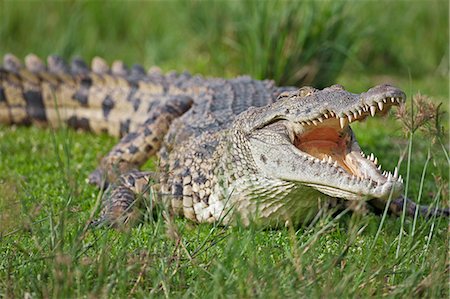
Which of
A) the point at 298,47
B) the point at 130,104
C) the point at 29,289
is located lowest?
the point at 29,289

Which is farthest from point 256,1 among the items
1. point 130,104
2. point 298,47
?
point 130,104

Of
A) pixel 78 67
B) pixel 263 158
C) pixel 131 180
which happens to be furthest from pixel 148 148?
pixel 263 158

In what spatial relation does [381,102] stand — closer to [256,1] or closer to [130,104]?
[130,104]

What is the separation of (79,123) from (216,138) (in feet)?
9.06

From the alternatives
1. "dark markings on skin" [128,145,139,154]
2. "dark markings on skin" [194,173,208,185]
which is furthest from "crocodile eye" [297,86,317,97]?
"dark markings on skin" [128,145,139,154]

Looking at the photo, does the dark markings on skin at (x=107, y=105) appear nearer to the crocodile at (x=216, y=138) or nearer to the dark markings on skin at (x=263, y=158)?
the crocodile at (x=216, y=138)

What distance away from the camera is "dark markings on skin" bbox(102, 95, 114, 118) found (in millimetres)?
7566

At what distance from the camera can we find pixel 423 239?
463 centimetres

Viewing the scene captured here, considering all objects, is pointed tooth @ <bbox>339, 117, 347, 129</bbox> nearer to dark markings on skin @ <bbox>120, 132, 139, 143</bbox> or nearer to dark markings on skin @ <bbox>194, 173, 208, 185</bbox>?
dark markings on skin @ <bbox>194, 173, 208, 185</bbox>

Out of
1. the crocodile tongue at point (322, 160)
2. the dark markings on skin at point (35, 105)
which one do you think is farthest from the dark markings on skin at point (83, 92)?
the crocodile tongue at point (322, 160)

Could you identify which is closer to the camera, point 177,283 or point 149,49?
point 177,283

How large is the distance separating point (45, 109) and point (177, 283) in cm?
435

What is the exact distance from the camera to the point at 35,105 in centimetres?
781

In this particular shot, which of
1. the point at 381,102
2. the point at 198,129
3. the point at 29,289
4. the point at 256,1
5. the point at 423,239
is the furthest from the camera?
the point at 256,1
